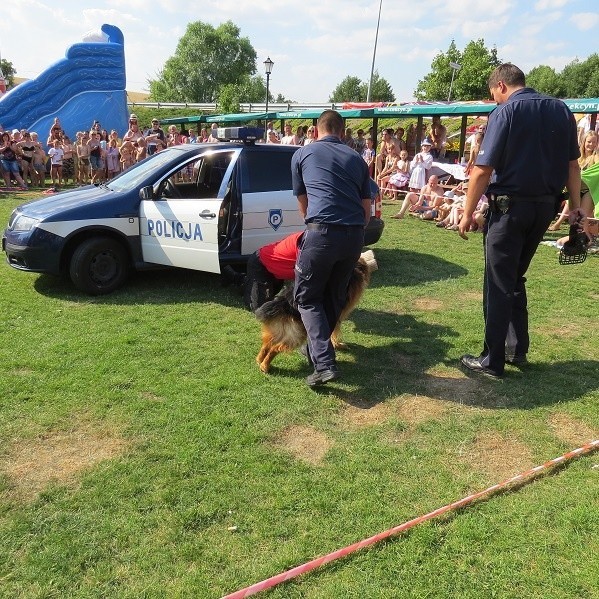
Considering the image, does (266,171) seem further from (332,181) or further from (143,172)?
(332,181)

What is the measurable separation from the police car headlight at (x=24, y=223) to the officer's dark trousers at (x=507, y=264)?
4728mm

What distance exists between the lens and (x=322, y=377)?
3.95 metres

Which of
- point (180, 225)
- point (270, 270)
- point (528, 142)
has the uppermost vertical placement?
point (528, 142)

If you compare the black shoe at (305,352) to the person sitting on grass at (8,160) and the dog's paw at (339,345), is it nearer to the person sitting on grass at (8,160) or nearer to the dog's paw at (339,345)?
the dog's paw at (339,345)

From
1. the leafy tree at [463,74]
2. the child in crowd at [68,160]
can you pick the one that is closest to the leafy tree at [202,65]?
the leafy tree at [463,74]

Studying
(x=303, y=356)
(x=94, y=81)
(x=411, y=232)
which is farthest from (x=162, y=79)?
(x=303, y=356)

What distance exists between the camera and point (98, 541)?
256 cm

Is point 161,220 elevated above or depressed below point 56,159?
below

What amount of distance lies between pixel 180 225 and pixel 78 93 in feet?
60.6

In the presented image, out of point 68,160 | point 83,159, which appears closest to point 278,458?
point 83,159

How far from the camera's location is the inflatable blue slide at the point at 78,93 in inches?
808

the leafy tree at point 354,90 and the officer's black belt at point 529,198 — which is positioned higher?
the leafy tree at point 354,90

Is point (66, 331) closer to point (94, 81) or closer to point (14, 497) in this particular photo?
point (14, 497)

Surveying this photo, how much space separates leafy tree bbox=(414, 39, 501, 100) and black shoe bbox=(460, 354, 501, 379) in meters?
53.0
